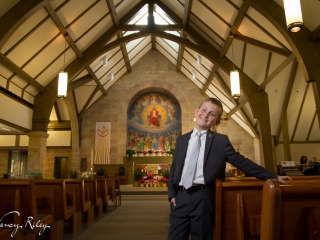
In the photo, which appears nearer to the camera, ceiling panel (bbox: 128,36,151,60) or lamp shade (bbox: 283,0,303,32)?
lamp shade (bbox: 283,0,303,32)

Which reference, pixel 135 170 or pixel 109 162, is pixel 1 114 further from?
pixel 109 162

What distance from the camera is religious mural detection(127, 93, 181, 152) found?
45.9 feet

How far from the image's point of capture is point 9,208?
7.00ft

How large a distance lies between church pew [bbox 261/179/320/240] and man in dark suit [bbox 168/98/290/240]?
0.62m

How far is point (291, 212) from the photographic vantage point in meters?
0.87

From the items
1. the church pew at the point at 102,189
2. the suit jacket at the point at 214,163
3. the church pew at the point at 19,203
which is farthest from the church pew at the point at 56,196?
the church pew at the point at 102,189

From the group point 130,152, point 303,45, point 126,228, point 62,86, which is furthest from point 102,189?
point 130,152

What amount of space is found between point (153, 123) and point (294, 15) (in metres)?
11.3

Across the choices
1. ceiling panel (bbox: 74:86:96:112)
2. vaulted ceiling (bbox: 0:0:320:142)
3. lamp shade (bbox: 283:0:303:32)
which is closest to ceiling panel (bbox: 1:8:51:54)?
vaulted ceiling (bbox: 0:0:320:142)

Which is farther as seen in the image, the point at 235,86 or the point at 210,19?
the point at 210,19

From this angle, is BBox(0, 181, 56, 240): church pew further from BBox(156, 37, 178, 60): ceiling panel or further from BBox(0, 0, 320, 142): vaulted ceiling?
BBox(156, 37, 178, 60): ceiling panel

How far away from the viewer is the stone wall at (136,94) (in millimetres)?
13492

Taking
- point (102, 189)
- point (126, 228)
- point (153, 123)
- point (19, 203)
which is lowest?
point (126, 228)

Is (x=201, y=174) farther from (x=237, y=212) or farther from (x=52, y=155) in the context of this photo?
(x=52, y=155)
